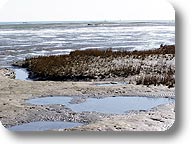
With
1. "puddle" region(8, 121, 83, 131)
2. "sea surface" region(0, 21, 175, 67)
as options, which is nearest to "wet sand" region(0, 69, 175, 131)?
"puddle" region(8, 121, 83, 131)

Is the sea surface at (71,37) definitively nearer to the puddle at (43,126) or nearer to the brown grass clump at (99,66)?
the brown grass clump at (99,66)

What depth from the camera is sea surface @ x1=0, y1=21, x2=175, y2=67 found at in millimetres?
2928

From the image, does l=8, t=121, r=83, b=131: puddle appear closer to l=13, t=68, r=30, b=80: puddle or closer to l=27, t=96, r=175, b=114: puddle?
l=27, t=96, r=175, b=114: puddle

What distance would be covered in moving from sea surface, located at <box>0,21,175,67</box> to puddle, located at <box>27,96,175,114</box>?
0.69ft

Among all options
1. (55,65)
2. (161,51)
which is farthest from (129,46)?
(55,65)

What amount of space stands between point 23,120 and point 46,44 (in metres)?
0.35

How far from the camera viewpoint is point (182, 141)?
2936 mm

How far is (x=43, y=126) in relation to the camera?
2.94 meters

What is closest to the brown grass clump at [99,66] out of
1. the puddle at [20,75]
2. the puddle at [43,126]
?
the puddle at [20,75]

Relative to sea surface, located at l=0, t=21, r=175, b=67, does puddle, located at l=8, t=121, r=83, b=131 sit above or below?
below

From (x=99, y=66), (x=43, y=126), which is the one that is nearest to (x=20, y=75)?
(x=43, y=126)

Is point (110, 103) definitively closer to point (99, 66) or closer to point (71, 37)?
point (99, 66)

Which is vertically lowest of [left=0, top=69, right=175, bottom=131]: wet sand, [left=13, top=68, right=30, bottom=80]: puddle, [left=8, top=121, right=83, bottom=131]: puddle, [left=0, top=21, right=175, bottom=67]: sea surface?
[left=8, top=121, right=83, bottom=131]: puddle
